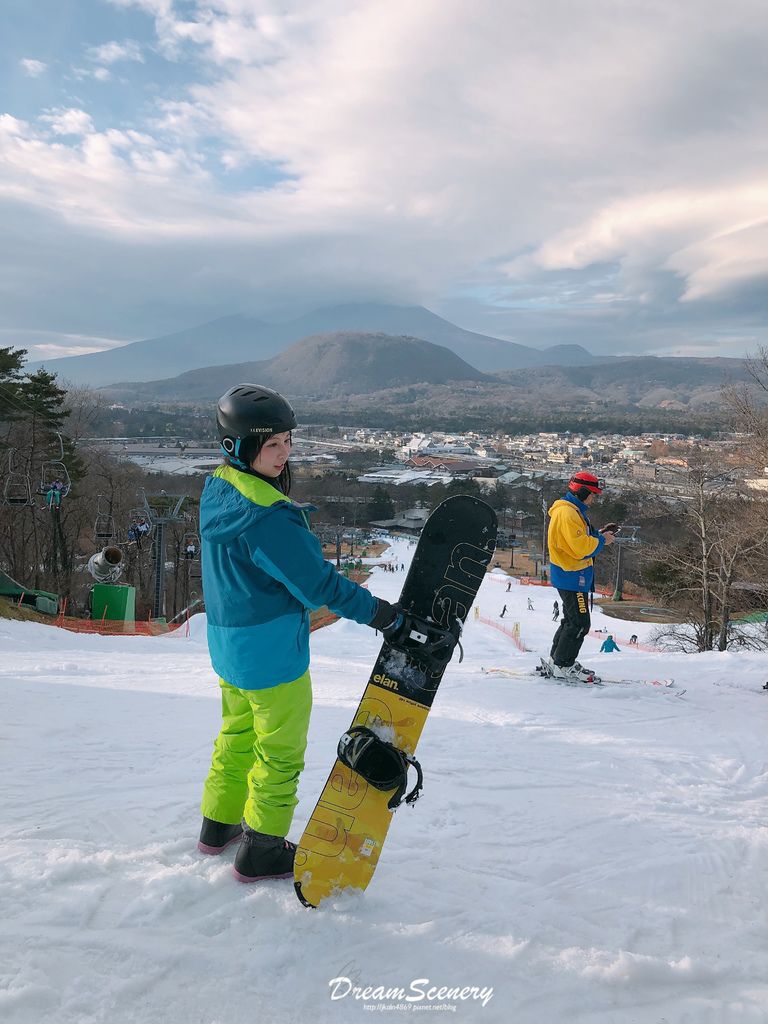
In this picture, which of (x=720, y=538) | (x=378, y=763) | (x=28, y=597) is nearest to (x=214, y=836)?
(x=378, y=763)

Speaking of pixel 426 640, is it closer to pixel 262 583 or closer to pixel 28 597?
pixel 262 583

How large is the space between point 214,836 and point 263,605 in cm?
103

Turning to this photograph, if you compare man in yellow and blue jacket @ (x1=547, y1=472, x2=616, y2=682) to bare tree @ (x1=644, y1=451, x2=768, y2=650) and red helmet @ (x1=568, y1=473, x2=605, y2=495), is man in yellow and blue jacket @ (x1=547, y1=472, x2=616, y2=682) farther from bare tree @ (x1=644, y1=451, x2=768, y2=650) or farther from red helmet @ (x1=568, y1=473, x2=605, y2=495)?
bare tree @ (x1=644, y1=451, x2=768, y2=650)

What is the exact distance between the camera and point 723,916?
2.36 m

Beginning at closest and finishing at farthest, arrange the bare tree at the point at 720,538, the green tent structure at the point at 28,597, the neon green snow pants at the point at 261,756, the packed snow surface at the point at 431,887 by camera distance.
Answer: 1. the packed snow surface at the point at 431,887
2. the neon green snow pants at the point at 261,756
3. the bare tree at the point at 720,538
4. the green tent structure at the point at 28,597

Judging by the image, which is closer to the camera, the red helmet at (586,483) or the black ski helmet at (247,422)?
the black ski helmet at (247,422)

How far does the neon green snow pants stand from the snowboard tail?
16 cm

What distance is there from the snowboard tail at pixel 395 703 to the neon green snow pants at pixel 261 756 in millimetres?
158

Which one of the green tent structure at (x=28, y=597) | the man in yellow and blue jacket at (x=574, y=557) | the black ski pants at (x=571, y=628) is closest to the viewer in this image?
the man in yellow and blue jacket at (x=574, y=557)

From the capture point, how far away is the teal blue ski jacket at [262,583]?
86.0 inches

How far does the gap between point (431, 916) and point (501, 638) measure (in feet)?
55.8

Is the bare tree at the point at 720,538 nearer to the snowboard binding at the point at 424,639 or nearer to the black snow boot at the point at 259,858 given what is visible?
the snowboard binding at the point at 424,639

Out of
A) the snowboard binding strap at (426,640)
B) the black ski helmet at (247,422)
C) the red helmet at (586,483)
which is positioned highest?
the black ski helmet at (247,422)

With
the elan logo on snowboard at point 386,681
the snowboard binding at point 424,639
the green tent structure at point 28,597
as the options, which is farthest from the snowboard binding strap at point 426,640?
the green tent structure at point 28,597
